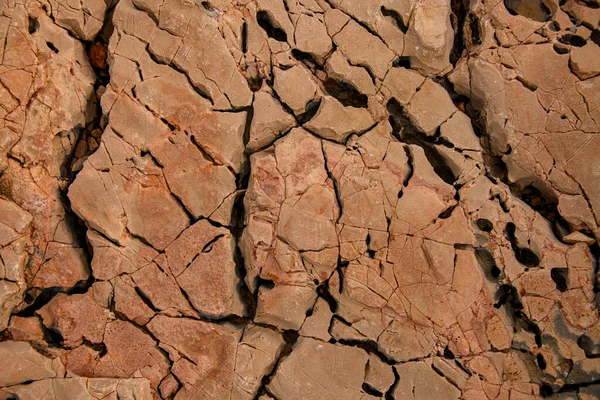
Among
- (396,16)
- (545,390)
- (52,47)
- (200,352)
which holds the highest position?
(396,16)

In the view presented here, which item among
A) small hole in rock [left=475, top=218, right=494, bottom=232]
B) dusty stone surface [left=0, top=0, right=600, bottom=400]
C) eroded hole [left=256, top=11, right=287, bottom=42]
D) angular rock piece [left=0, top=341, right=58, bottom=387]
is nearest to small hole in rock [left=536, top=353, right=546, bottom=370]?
dusty stone surface [left=0, top=0, right=600, bottom=400]

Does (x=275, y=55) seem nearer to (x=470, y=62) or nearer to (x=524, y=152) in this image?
(x=470, y=62)

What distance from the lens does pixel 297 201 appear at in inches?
137

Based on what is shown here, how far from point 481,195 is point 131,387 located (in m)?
2.53

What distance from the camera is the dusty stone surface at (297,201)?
337 cm

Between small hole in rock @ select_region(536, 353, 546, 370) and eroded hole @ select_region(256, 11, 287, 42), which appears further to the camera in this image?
eroded hole @ select_region(256, 11, 287, 42)

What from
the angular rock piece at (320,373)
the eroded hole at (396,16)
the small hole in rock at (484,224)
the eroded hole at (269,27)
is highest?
the eroded hole at (396,16)

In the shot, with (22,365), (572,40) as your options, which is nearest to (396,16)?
(572,40)

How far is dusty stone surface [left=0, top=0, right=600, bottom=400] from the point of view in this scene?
337 centimetres

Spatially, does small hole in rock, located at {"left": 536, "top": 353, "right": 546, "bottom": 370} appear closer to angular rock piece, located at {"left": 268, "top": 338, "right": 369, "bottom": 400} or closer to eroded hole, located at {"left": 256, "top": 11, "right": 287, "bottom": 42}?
angular rock piece, located at {"left": 268, "top": 338, "right": 369, "bottom": 400}

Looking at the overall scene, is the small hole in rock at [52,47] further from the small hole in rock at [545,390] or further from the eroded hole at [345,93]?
the small hole in rock at [545,390]

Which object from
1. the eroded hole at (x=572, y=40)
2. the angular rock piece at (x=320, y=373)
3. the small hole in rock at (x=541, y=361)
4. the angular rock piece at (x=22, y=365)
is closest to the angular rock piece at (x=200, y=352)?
the angular rock piece at (x=320, y=373)

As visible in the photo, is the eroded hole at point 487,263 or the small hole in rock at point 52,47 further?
the small hole in rock at point 52,47

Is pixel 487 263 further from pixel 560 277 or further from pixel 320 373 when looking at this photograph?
pixel 320 373
